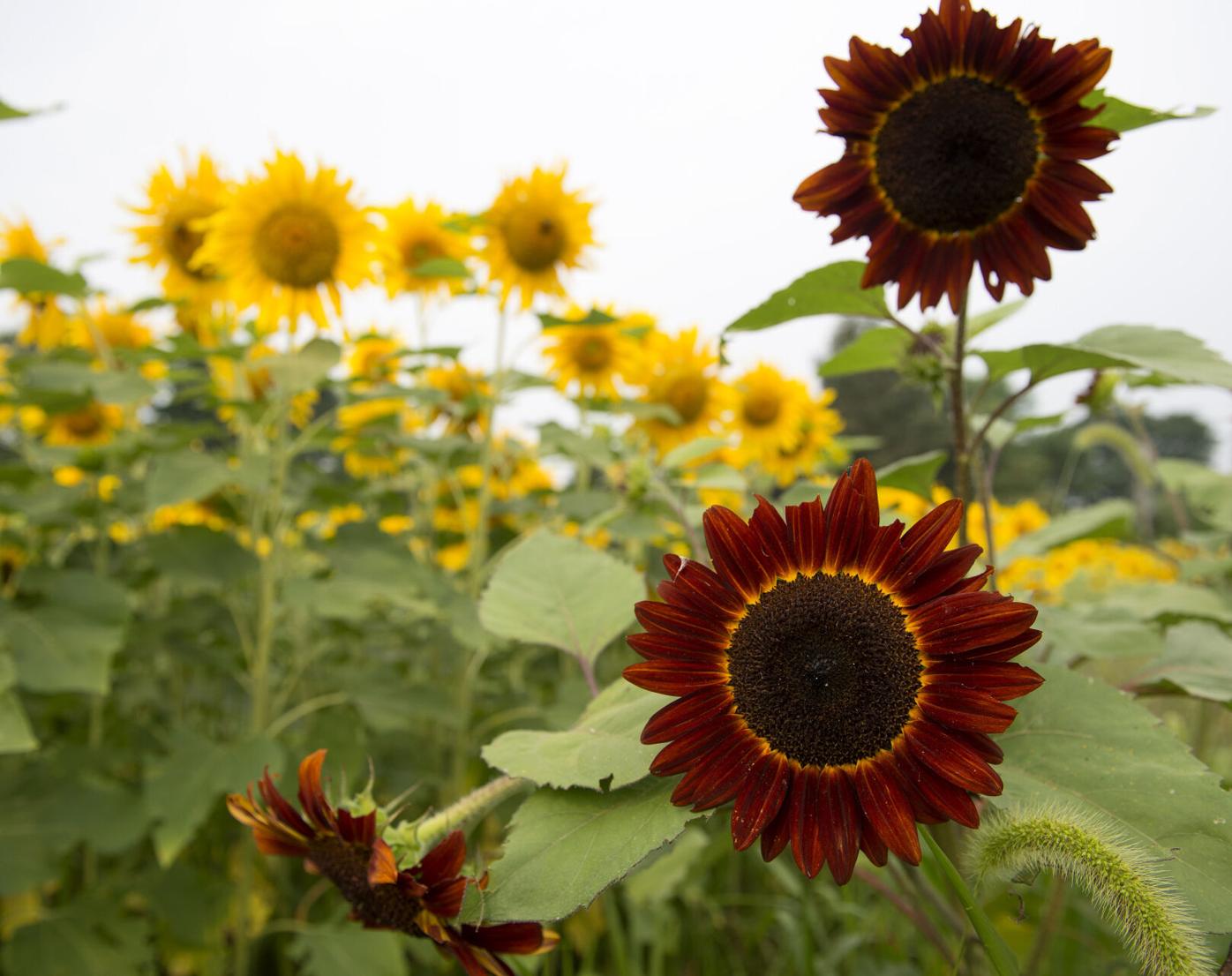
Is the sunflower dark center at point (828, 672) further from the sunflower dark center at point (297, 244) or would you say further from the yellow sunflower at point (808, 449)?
the yellow sunflower at point (808, 449)

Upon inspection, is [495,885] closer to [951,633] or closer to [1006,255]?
[951,633]

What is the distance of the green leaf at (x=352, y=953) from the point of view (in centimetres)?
142

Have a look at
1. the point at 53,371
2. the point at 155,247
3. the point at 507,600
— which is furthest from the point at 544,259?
the point at 507,600

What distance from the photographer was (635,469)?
1.12 metres

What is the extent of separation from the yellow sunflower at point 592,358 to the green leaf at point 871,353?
4.37 feet

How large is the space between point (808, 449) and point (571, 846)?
7.25 ft

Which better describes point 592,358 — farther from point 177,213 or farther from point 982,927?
point 982,927

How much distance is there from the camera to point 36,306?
7.36 ft

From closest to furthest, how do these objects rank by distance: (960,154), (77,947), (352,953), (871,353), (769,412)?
(960,154)
(871,353)
(352,953)
(77,947)
(769,412)

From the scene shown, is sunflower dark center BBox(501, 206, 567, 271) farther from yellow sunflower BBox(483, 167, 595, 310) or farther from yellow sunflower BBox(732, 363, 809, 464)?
yellow sunflower BBox(732, 363, 809, 464)

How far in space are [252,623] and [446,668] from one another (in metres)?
0.47

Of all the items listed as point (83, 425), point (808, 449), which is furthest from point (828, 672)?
point (83, 425)

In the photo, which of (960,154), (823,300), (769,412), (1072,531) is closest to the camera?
(960,154)

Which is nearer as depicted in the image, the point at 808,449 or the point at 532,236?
the point at 532,236
